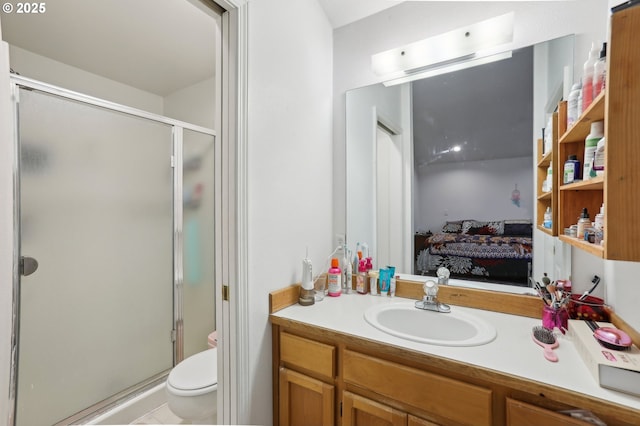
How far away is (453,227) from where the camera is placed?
1392 mm

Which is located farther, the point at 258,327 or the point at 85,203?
the point at 85,203

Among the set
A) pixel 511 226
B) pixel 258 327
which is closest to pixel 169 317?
pixel 258 327

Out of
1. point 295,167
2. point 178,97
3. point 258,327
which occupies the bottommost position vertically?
point 258,327

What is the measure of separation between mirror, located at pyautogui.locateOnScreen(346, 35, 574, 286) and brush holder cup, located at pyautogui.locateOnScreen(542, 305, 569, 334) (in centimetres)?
22

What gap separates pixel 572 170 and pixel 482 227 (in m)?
0.52

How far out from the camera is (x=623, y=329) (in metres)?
0.87

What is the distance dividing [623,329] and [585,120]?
2.23 ft

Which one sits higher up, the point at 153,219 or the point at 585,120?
the point at 585,120

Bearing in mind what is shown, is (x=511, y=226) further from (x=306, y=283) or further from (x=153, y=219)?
(x=153, y=219)

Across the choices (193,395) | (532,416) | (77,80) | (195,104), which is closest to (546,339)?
(532,416)

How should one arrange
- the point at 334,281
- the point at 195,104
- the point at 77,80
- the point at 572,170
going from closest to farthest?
the point at 572,170 → the point at 334,281 → the point at 77,80 → the point at 195,104

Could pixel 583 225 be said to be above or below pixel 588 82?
below

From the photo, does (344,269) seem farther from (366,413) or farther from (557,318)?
(557,318)

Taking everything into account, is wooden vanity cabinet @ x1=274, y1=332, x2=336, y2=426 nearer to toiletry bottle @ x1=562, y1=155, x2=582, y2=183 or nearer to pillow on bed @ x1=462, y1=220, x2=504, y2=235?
pillow on bed @ x1=462, y1=220, x2=504, y2=235
